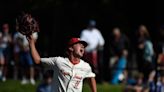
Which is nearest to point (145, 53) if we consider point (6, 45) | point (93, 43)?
point (93, 43)

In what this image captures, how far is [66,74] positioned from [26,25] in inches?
37.0

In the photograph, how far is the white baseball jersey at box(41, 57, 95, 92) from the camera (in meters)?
12.1

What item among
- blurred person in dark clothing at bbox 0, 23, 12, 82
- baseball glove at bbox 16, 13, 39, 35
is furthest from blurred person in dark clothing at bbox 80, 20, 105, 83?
baseball glove at bbox 16, 13, 39, 35

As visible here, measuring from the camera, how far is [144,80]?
66.7ft

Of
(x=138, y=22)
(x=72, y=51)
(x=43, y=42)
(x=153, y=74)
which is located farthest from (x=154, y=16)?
(x=72, y=51)

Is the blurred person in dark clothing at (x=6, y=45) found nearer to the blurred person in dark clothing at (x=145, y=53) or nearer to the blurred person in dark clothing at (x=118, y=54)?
the blurred person in dark clothing at (x=118, y=54)

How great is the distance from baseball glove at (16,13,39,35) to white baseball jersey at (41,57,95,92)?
464 mm

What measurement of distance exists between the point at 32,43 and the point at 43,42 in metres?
14.1

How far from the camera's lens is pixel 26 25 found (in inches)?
478

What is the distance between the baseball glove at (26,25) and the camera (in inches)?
474

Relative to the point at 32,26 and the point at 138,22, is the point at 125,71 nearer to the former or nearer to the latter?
the point at 138,22

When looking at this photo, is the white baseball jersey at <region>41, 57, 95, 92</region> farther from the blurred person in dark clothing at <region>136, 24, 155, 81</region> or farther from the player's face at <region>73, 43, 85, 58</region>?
the blurred person in dark clothing at <region>136, 24, 155, 81</region>

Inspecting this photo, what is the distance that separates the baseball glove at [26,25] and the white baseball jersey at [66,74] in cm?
46

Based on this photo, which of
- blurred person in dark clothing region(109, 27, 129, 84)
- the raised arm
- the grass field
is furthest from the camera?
blurred person in dark clothing region(109, 27, 129, 84)
